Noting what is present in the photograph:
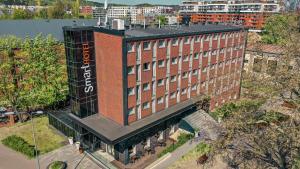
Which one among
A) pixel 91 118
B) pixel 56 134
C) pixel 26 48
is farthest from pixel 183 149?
pixel 26 48

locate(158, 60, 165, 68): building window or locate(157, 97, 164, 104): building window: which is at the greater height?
locate(158, 60, 165, 68): building window

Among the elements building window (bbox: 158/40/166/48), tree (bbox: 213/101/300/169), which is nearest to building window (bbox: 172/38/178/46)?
building window (bbox: 158/40/166/48)

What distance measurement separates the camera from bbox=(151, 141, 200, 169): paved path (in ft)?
119

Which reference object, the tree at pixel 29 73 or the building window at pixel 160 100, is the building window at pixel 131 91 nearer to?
the building window at pixel 160 100

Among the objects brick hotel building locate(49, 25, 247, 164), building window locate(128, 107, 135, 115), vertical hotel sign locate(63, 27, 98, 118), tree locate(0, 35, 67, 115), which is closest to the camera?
brick hotel building locate(49, 25, 247, 164)

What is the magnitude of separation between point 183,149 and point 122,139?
39.6ft

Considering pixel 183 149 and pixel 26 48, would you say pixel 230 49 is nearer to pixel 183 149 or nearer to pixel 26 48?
pixel 183 149

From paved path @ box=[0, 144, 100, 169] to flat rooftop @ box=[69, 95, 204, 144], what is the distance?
5.55 meters

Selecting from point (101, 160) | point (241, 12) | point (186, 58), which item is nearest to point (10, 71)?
point (101, 160)

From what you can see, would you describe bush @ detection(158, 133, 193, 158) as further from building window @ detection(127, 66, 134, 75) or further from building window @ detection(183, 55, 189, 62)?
building window @ detection(127, 66, 134, 75)

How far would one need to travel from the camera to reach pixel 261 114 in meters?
25.0

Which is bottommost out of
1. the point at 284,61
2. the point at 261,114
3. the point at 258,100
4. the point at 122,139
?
the point at 122,139

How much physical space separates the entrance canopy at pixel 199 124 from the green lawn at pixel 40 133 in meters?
21.3

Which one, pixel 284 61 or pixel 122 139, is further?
pixel 122 139
